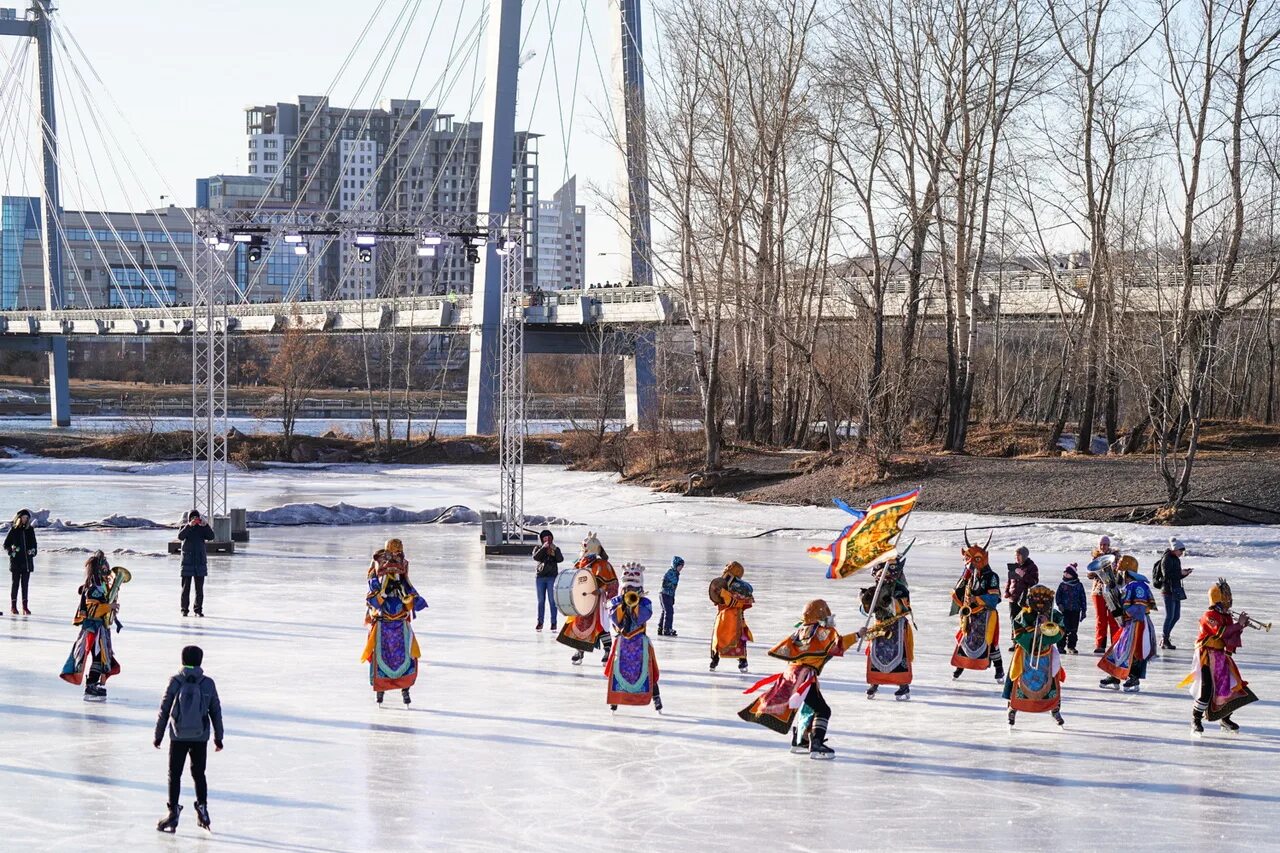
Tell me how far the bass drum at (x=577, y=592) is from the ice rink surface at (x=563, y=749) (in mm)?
725

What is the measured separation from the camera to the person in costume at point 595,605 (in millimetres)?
14781

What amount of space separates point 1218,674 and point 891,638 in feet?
9.36

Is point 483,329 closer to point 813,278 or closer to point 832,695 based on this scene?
point 813,278

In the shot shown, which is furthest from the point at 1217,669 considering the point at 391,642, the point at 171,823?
the point at 171,823

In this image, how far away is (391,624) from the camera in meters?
13.3

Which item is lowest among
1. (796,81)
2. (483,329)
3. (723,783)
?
(723,783)

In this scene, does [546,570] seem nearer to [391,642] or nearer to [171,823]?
[391,642]

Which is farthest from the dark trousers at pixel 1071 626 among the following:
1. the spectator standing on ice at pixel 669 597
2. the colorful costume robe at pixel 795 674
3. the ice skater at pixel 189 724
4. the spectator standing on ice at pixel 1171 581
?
the ice skater at pixel 189 724

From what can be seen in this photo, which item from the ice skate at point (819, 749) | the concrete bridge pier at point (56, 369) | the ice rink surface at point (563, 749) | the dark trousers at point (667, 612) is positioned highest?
the concrete bridge pier at point (56, 369)

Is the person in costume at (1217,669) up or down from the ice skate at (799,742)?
up

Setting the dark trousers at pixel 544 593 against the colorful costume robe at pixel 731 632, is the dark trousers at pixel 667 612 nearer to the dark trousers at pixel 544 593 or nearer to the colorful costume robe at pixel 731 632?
the dark trousers at pixel 544 593

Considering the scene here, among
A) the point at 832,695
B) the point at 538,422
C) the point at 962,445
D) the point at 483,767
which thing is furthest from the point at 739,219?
the point at 538,422

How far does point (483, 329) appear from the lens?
2191 inches

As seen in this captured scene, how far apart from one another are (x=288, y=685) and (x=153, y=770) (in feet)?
11.0
